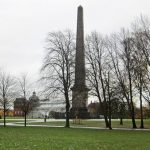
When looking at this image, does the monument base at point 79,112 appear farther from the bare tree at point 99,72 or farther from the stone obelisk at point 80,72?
the bare tree at point 99,72

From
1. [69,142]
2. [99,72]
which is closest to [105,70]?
[99,72]

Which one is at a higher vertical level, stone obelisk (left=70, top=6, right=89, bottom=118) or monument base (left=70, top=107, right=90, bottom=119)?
stone obelisk (left=70, top=6, right=89, bottom=118)

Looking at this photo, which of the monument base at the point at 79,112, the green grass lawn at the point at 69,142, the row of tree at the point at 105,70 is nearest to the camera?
the green grass lawn at the point at 69,142

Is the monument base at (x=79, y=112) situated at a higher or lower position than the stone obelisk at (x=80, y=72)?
lower

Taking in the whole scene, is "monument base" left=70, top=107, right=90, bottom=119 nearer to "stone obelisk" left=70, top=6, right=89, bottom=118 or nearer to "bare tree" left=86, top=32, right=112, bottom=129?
"stone obelisk" left=70, top=6, right=89, bottom=118

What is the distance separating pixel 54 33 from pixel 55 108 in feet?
229

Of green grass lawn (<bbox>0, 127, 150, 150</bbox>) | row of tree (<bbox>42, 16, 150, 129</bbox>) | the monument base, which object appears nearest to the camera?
green grass lawn (<bbox>0, 127, 150, 150</bbox>)

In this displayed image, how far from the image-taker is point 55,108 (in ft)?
391

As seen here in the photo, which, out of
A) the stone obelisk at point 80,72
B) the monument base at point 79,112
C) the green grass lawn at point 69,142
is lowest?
the green grass lawn at point 69,142

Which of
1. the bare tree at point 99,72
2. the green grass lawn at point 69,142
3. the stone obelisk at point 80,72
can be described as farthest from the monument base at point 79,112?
the green grass lawn at point 69,142

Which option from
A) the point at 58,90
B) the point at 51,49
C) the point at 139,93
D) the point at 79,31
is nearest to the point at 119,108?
the point at 139,93

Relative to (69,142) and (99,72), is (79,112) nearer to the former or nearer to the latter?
(99,72)

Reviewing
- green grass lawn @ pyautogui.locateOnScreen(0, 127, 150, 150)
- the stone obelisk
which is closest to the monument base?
the stone obelisk

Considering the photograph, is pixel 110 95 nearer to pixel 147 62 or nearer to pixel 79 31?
pixel 147 62
